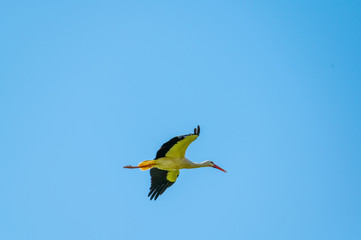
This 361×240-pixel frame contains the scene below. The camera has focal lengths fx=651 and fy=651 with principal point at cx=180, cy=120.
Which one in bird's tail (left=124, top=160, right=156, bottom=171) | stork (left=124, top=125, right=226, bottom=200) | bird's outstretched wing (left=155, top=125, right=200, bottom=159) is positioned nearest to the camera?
bird's outstretched wing (left=155, top=125, right=200, bottom=159)

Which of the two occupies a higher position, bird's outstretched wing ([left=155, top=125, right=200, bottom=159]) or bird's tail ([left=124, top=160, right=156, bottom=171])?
bird's outstretched wing ([left=155, top=125, right=200, bottom=159])

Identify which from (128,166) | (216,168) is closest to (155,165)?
(128,166)

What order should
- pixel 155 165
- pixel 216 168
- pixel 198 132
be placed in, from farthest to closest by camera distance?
pixel 216 168 < pixel 155 165 < pixel 198 132

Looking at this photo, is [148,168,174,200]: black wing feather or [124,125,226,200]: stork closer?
[124,125,226,200]: stork

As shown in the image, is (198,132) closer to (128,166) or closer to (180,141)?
(180,141)

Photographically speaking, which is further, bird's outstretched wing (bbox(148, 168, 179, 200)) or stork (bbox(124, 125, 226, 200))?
bird's outstretched wing (bbox(148, 168, 179, 200))

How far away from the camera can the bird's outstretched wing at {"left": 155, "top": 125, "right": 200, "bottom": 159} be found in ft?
43.6

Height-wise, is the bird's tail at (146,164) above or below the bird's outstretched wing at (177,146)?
below

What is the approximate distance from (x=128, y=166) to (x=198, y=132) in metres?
2.25

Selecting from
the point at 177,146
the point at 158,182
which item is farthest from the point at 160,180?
the point at 177,146

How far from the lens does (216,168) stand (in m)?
15.6

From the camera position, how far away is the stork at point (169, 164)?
1372 cm

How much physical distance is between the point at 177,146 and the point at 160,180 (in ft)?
5.10

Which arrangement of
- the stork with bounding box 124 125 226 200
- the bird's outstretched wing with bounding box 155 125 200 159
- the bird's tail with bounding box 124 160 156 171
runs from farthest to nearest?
the bird's tail with bounding box 124 160 156 171, the stork with bounding box 124 125 226 200, the bird's outstretched wing with bounding box 155 125 200 159
